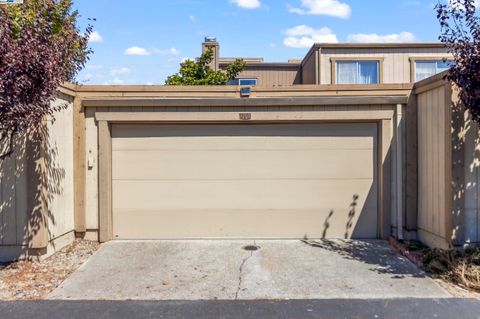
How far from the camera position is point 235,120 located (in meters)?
7.12

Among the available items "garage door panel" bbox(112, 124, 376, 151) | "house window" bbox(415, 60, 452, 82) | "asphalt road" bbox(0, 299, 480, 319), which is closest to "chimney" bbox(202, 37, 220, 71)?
"house window" bbox(415, 60, 452, 82)

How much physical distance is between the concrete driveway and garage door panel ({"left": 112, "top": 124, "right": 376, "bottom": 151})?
1.77 metres

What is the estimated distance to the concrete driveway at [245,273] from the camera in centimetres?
473

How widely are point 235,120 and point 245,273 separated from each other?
9.44 feet

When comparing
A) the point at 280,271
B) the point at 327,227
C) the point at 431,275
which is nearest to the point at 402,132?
the point at 327,227

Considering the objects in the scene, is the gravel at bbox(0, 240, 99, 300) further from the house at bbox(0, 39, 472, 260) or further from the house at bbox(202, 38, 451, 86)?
the house at bbox(202, 38, 451, 86)

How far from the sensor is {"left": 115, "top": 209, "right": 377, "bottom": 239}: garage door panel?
284 inches

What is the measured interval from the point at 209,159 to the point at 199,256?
189cm

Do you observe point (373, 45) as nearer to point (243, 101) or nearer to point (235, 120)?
point (243, 101)

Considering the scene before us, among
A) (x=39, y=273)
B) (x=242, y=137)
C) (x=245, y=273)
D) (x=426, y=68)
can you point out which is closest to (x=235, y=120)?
(x=242, y=137)

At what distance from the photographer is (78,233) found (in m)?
7.10

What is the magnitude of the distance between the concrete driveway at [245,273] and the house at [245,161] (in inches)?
17.2

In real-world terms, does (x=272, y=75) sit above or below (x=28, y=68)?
above

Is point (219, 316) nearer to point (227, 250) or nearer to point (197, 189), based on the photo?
point (227, 250)
